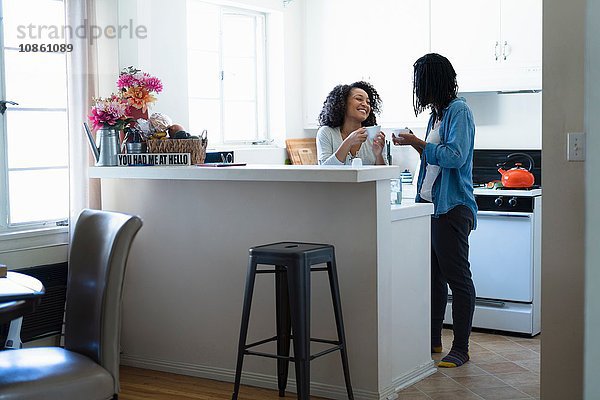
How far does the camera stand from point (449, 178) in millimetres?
4441

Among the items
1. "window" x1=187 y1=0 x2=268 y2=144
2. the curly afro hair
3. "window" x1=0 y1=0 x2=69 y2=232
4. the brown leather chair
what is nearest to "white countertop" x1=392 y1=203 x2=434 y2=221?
the curly afro hair

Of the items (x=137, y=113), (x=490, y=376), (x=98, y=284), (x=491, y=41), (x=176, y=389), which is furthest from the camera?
(x=491, y=41)

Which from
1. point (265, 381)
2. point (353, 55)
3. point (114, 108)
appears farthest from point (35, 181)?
point (353, 55)

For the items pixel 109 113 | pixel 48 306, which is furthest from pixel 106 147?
pixel 48 306

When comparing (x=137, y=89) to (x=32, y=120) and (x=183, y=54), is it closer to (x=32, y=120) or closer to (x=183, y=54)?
(x=32, y=120)

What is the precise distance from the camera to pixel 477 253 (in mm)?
5320

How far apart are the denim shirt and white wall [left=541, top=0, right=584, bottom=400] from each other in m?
0.94

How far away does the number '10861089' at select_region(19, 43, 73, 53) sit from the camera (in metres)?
4.39

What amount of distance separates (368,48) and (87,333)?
3594 mm

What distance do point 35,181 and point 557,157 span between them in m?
2.60

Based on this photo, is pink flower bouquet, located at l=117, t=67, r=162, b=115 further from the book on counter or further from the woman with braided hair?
the woman with braided hair

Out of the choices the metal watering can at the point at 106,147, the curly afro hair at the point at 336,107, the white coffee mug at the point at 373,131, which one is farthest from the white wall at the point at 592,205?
the metal watering can at the point at 106,147

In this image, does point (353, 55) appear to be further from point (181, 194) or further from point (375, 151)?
point (181, 194)

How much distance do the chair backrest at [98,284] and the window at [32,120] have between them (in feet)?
4.60
